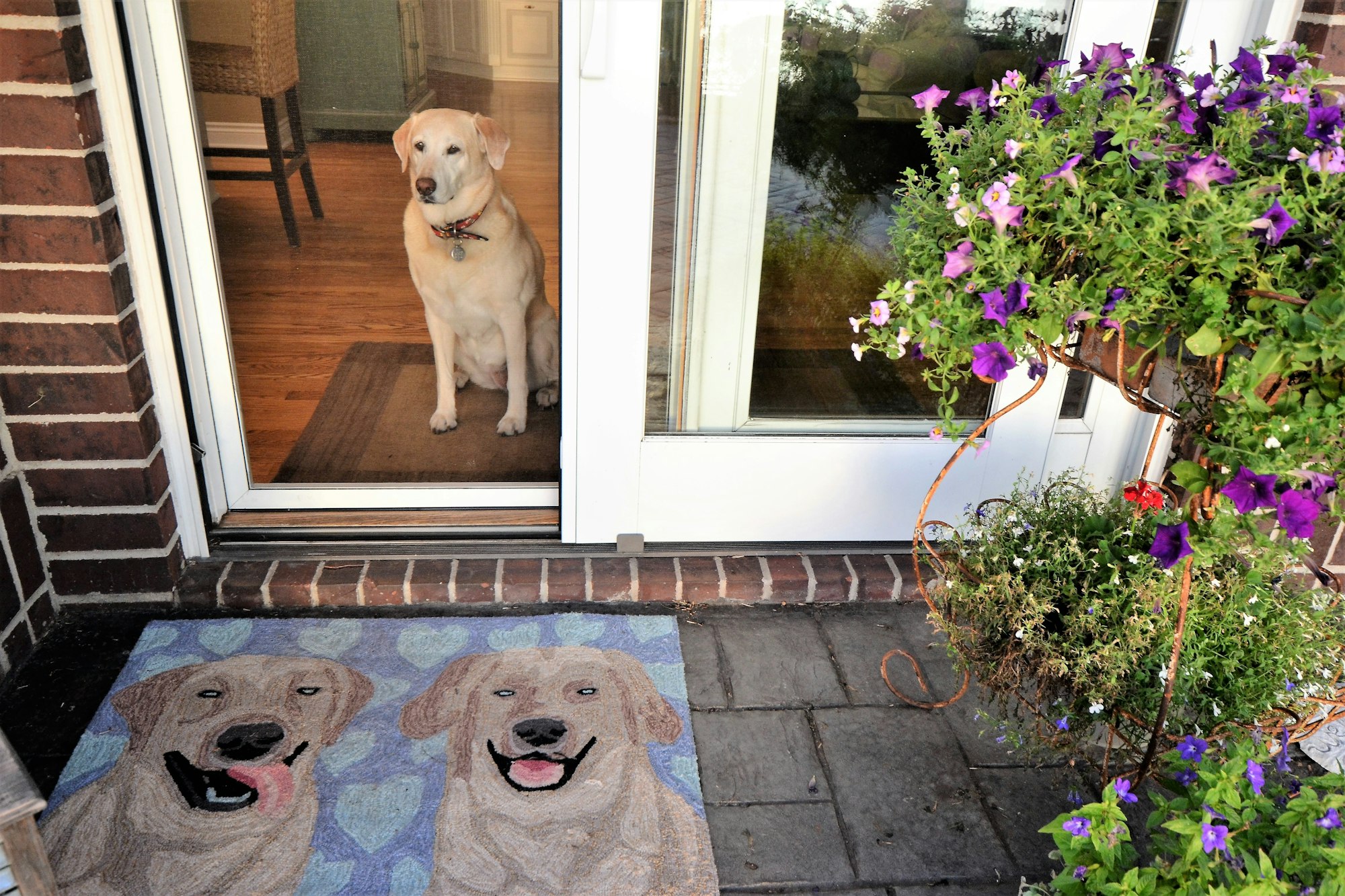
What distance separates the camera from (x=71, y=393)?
2.16 m

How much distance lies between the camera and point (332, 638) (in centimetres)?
231

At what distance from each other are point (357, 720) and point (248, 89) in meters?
2.43

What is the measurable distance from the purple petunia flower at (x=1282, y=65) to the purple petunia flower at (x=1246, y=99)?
0.10m

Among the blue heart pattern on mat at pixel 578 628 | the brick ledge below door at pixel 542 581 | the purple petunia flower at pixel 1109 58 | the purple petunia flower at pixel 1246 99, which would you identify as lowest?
the blue heart pattern on mat at pixel 578 628

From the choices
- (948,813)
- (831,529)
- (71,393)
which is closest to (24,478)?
(71,393)

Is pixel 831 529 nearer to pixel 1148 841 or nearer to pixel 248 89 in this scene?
pixel 1148 841

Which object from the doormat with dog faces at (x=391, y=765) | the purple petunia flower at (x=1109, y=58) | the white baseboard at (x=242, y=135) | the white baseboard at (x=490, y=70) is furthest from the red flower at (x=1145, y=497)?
the white baseboard at (x=242, y=135)

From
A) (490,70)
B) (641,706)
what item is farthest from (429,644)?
(490,70)

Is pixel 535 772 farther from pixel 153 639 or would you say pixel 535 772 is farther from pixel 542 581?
pixel 153 639

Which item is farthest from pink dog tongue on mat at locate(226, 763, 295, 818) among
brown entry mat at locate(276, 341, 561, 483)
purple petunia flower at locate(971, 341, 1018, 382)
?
purple petunia flower at locate(971, 341, 1018, 382)

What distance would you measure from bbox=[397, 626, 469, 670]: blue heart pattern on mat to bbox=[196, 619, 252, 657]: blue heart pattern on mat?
0.36 meters

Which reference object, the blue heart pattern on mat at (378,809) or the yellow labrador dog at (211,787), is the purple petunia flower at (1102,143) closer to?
the blue heart pattern on mat at (378,809)

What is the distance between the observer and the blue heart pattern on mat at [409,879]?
1.71 meters

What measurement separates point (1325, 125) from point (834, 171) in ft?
3.70
